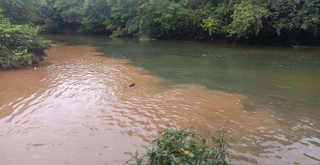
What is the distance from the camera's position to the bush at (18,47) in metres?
10.8

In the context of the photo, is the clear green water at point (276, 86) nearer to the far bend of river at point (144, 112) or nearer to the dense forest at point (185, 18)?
the far bend of river at point (144, 112)

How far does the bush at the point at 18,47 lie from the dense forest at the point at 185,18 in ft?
26.9

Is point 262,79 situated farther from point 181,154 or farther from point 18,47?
point 18,47

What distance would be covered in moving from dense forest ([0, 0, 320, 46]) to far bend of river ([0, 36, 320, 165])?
1066cm

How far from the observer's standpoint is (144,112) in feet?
20.4

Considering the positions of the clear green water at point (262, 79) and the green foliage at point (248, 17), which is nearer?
the clear green water at point (262, 79)

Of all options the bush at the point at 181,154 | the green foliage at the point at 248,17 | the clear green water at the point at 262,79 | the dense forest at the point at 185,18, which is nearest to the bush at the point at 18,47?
the clear green water at the point at 262,79

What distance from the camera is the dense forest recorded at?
65.0 feet

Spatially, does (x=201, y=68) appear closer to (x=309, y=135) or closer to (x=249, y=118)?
(x=249, y=118)

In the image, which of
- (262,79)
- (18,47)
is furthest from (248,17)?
(18,47)

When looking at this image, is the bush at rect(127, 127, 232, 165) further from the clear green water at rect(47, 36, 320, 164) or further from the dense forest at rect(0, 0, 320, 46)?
the dense forest at rect(0, 0, 320, 46)

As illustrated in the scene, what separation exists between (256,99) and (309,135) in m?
2.40

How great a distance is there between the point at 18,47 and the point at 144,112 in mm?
8657

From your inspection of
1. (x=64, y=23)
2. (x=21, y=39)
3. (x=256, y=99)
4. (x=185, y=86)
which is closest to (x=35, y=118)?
(x=185, y=86)
